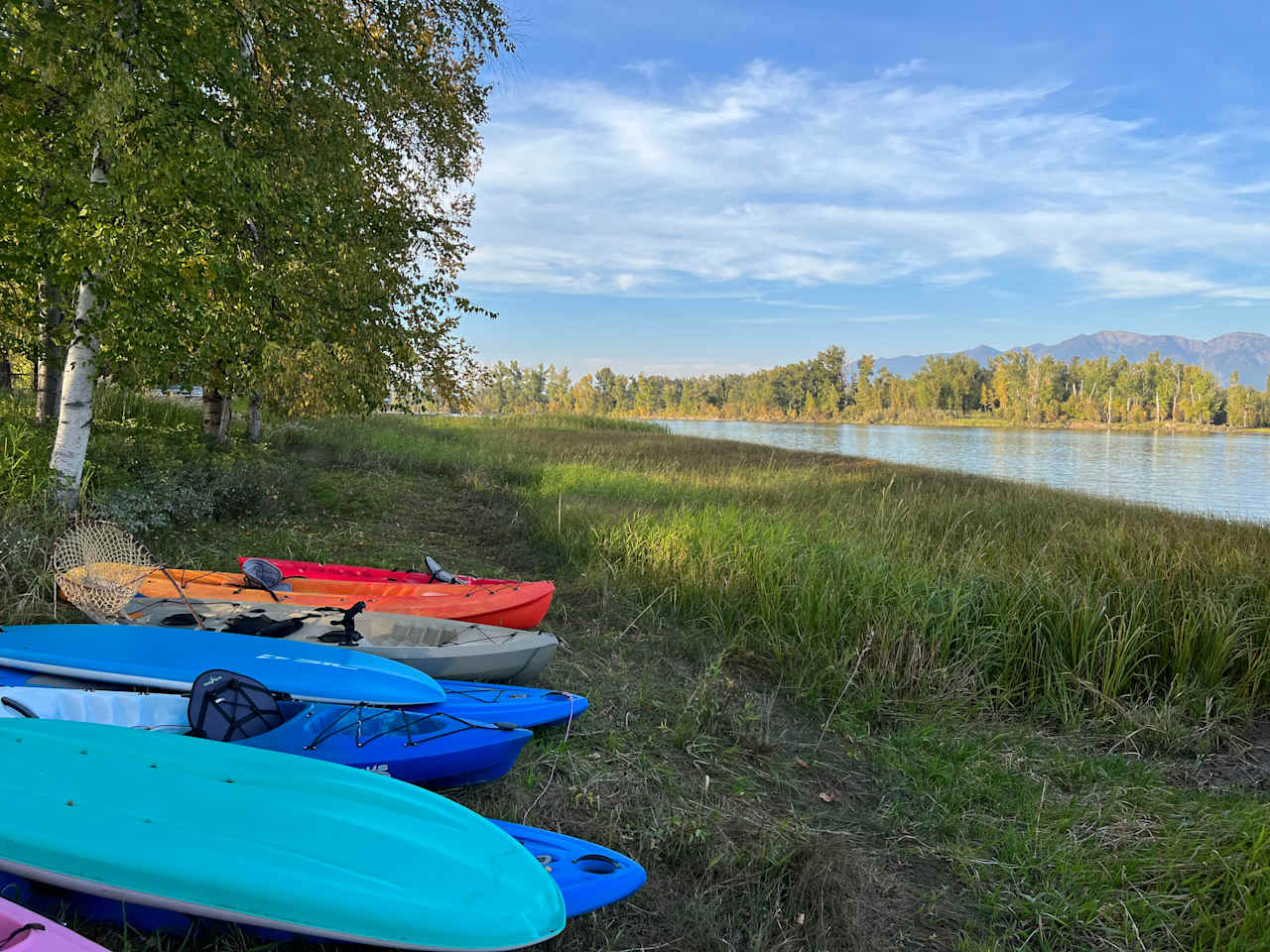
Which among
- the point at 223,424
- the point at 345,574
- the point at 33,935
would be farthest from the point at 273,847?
the point at 223,424

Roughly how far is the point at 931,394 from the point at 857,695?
95.8 meters

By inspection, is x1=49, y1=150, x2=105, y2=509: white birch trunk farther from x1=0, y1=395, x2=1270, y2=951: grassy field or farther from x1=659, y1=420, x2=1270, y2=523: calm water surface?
x1=659, y1=420, x2=1270, y2=523: calm water surface

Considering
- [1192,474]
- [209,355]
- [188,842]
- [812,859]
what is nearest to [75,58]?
[209,355]

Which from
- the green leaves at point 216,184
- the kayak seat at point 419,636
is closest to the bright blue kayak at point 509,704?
the kayak seat at point 419,636

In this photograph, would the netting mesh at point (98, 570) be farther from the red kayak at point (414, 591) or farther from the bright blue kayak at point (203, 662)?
the bright blue kayak at point (203, 662)

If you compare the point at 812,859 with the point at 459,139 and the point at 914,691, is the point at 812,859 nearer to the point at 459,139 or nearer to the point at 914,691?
the point at 914,691

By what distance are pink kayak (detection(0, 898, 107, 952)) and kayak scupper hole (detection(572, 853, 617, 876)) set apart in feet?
4.16

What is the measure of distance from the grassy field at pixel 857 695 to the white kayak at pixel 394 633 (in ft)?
1.75

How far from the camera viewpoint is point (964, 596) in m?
5.18

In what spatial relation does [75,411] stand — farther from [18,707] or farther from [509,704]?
[509,704]

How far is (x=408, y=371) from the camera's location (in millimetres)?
9922

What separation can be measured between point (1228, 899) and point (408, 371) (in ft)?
31.5

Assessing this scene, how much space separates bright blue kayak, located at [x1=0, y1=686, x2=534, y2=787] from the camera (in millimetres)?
2803

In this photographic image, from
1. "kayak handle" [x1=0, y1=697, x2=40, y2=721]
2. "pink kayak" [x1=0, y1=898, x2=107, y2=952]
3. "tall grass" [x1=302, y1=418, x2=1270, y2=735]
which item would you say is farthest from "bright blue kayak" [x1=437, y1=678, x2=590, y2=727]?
"tall grass" [x1=302, y1=418, x2=1270, y2=735]
